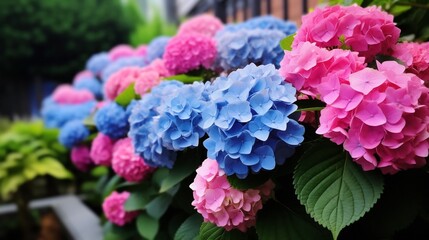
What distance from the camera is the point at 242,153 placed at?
639 millimetres

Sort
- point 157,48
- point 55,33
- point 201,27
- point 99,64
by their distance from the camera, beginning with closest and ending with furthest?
point 201,27 < point 157,48 < point 99,64 < point 55,33

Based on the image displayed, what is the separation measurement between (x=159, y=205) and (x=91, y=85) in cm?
178

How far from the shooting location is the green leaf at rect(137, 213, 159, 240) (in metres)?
1.25

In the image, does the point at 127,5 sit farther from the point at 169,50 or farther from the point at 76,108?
the point at 169,50

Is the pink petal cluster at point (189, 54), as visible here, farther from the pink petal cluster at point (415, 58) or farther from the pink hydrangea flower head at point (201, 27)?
the pink petal cluster at point (415, 58)

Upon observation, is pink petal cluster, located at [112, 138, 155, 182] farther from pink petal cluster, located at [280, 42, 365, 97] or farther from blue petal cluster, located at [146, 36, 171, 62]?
pink petal cluster, located at [280, 42, 365, 97]

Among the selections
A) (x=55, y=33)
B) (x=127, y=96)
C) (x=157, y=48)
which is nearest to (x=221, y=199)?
(x=127, y=96)

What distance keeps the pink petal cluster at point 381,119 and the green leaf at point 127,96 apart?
852mm

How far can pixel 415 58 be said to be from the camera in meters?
0.81

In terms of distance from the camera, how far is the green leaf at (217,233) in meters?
0.77

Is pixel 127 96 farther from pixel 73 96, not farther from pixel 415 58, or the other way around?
pixel 73 96

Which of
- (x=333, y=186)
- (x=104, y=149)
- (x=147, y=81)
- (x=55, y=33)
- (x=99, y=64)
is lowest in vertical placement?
(x=55, y=33)

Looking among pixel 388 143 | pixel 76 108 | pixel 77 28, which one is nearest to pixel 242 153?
pixel 388 143

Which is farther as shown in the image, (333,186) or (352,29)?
(352,29)
